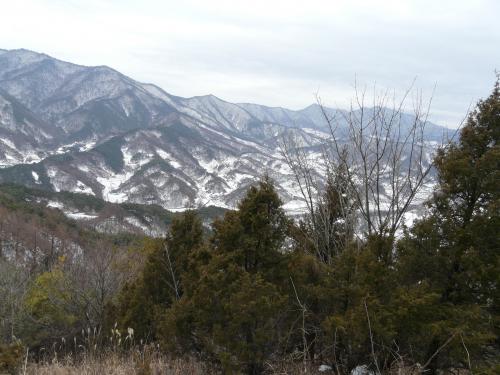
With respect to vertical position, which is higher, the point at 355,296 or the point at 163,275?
the point at 355,296

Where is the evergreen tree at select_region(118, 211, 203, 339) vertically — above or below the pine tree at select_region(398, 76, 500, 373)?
below

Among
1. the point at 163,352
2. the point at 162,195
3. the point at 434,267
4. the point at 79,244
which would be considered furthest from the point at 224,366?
the point at 162,195

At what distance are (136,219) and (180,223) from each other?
111 meters

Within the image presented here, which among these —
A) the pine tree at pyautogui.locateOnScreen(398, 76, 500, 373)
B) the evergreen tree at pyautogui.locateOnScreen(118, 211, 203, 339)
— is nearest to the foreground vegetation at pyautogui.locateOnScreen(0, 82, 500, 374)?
the pine tree at pyautogui.locateOnScreen(398, 76, 500, 373)

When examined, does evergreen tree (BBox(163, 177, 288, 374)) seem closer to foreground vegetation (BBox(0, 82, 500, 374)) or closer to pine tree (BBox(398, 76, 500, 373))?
foreground vegetation (BBox(0, 82, 500, 374))

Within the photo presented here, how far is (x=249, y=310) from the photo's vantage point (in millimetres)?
5891

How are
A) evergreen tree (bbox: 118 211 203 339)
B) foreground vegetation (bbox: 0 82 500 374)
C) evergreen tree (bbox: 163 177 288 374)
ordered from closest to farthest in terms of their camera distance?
1. foreground vegetation (bbox: 0 82 500 374)
2. evergreen tree (bbox: 163 177 288 374)
3. evergreen tree (bbox: 118 211 203 339)

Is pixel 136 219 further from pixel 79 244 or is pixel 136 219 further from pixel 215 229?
pixel 215 229

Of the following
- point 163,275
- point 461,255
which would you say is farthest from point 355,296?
point 163,275

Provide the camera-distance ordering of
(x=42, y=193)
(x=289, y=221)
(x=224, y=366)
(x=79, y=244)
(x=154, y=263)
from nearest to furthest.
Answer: (x=224, y=366) < (x=289, y=221) < (x=154, y=263) < (x=79, y=244) < (x=42, y=193)

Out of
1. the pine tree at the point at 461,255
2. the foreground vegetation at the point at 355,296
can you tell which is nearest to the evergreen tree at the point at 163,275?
the foreground vegetation at the point at 355,296

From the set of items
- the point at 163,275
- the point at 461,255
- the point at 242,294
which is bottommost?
the point at 163,275

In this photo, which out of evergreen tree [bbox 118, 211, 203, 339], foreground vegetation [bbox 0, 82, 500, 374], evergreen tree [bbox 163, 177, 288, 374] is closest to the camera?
foreground vegetation [bbox 0, 82, 500, 374]

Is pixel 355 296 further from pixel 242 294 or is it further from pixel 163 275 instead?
pixel 163 275
